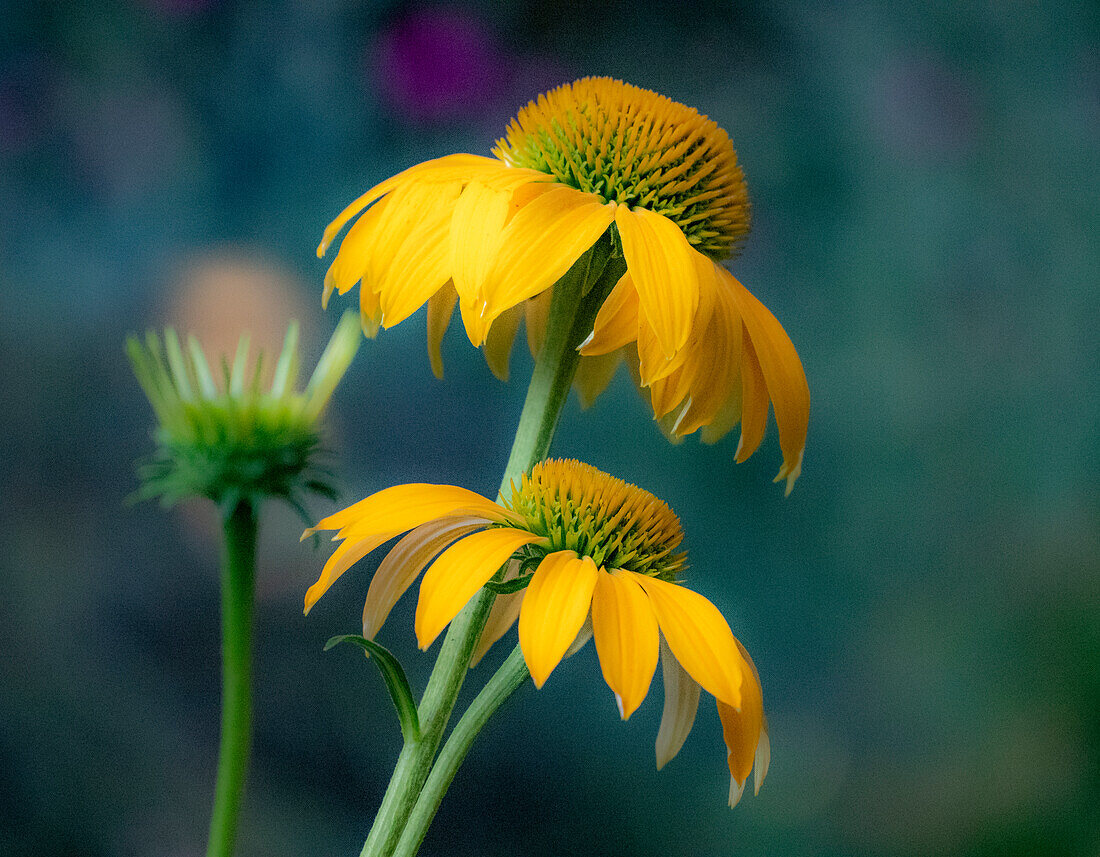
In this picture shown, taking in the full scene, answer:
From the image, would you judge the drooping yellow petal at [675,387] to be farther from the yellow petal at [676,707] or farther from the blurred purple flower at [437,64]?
the blurred purple flower at [437,64]

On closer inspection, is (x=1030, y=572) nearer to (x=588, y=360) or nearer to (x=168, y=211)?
(x=588, y=360)

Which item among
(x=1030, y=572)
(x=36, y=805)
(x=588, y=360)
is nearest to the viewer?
(x=588, y=360)

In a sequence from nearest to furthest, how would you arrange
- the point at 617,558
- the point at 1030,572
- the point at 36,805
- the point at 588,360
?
the point at 617,558 → the point at 588,360 → the point at 36,805 → the point at 1030,572

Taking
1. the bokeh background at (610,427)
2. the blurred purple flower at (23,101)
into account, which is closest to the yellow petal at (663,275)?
the bokeh background at (610,427)

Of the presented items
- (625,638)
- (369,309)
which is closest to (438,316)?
Result: (369,309)

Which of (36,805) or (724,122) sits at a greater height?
(724,122)

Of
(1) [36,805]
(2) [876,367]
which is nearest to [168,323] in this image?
(1) [36,805]

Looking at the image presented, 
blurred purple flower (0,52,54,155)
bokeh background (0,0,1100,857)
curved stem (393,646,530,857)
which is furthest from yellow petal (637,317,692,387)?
blurred purple flower (0,52,54,155)
